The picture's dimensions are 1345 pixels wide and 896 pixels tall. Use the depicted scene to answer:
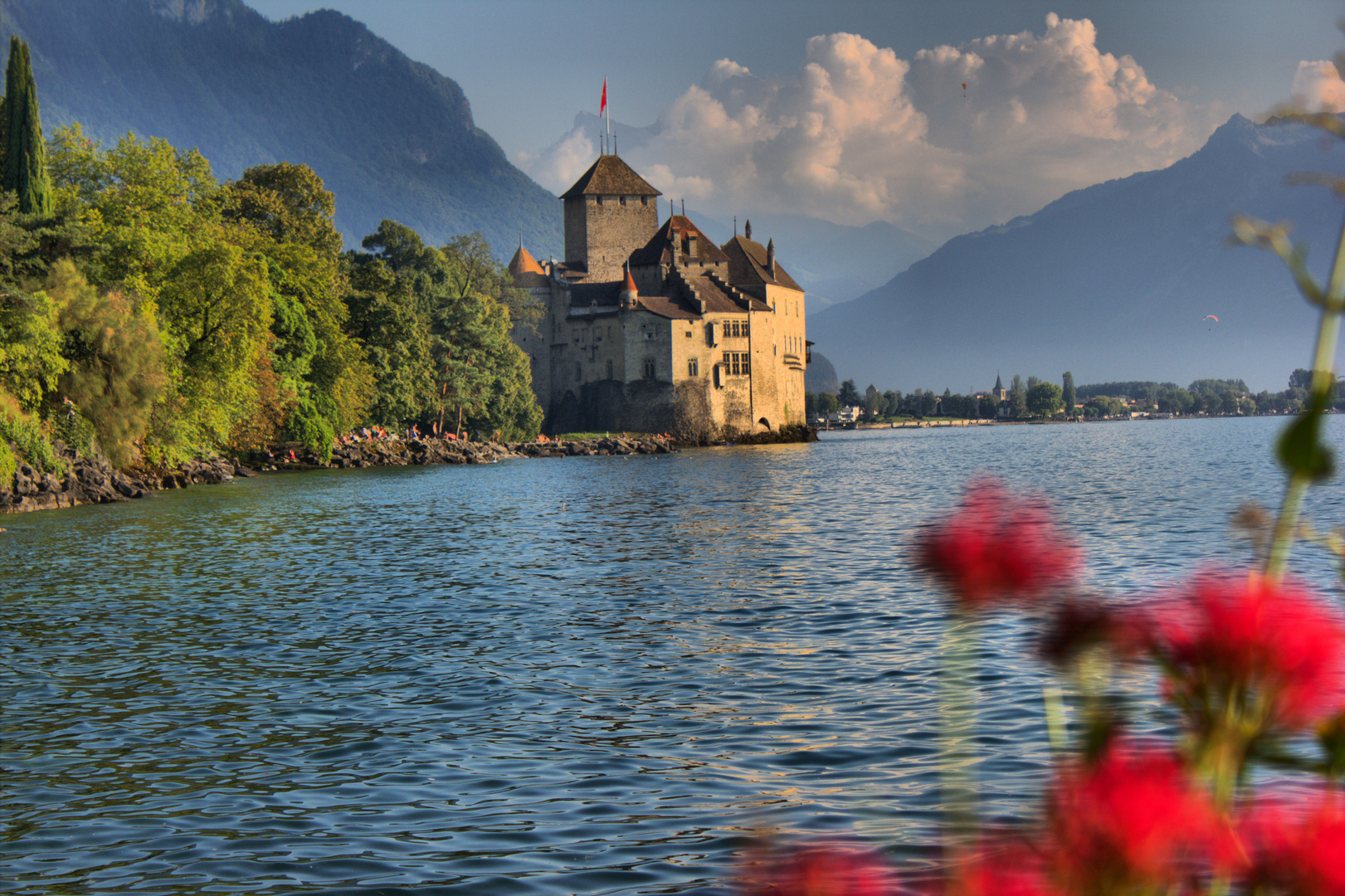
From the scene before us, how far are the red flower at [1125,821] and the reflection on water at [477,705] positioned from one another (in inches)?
79.5

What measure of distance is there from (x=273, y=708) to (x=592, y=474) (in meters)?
47.1

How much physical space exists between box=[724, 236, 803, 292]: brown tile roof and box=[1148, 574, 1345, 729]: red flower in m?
102

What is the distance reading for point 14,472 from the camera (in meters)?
31.7

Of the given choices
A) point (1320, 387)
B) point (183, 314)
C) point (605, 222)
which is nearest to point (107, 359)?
point (183, 314)

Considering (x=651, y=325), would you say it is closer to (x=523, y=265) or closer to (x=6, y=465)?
(x=523, y=265)

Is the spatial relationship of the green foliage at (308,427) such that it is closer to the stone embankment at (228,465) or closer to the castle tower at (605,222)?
the stone embankment at (228,465)

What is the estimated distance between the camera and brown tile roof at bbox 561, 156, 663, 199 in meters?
105

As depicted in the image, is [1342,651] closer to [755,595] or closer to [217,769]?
[217,769]

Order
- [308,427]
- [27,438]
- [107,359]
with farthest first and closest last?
[308,427], [107,359], [27,438]

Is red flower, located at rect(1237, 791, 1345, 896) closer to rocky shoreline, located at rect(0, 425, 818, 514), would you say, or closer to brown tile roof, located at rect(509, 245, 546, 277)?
rocky shoreline, located at rect(0, 425, 818, 514)

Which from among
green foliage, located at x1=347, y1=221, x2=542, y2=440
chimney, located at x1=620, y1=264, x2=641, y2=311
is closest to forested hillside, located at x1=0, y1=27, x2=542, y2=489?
green foliage, located at x1=347, y1=221, x2=542, y2=440

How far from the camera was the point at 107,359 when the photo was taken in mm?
33125

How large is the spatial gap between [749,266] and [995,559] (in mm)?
103672

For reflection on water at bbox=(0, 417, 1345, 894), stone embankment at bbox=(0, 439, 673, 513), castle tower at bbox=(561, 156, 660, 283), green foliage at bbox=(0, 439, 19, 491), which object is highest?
castle tower at bbox=(561, 156, 660, 283)
